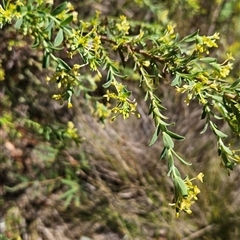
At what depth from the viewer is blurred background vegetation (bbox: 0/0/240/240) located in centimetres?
284

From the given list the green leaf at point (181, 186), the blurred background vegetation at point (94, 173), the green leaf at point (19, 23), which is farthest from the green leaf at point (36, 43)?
the blurred background vegetation at point (94, 173)

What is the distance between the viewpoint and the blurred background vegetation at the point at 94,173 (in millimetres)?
2838

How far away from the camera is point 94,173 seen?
3.04 m

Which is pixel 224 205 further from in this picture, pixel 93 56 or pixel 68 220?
pixel 93 56

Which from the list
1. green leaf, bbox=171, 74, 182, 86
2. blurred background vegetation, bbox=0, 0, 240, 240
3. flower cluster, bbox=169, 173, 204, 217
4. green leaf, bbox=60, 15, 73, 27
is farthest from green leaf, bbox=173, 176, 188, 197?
blurred background vegetation, bbox=0, 0, 240, 240

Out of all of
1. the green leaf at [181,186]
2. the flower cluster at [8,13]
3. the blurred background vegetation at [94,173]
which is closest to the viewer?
the green leaf at [181,186]

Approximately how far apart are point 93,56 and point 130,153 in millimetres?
1679

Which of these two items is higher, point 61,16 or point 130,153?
point 61,16

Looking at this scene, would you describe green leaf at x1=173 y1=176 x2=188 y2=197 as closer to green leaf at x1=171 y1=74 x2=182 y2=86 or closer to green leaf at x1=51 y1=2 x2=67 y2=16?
green leaf at x1=171 y1=74 x2=182 y2=86

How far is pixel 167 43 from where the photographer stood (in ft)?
5.25

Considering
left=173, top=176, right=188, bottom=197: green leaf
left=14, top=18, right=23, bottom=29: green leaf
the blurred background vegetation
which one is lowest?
the blurred background vegetation

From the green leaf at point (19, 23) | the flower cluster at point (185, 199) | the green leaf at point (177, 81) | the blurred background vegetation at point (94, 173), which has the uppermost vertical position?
the green leaf at point (177, 81)

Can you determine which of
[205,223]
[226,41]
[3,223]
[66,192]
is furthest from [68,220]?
[226,41]

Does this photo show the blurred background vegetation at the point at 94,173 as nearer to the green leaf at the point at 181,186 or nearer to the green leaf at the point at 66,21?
the green leaf at the point at 66,21
